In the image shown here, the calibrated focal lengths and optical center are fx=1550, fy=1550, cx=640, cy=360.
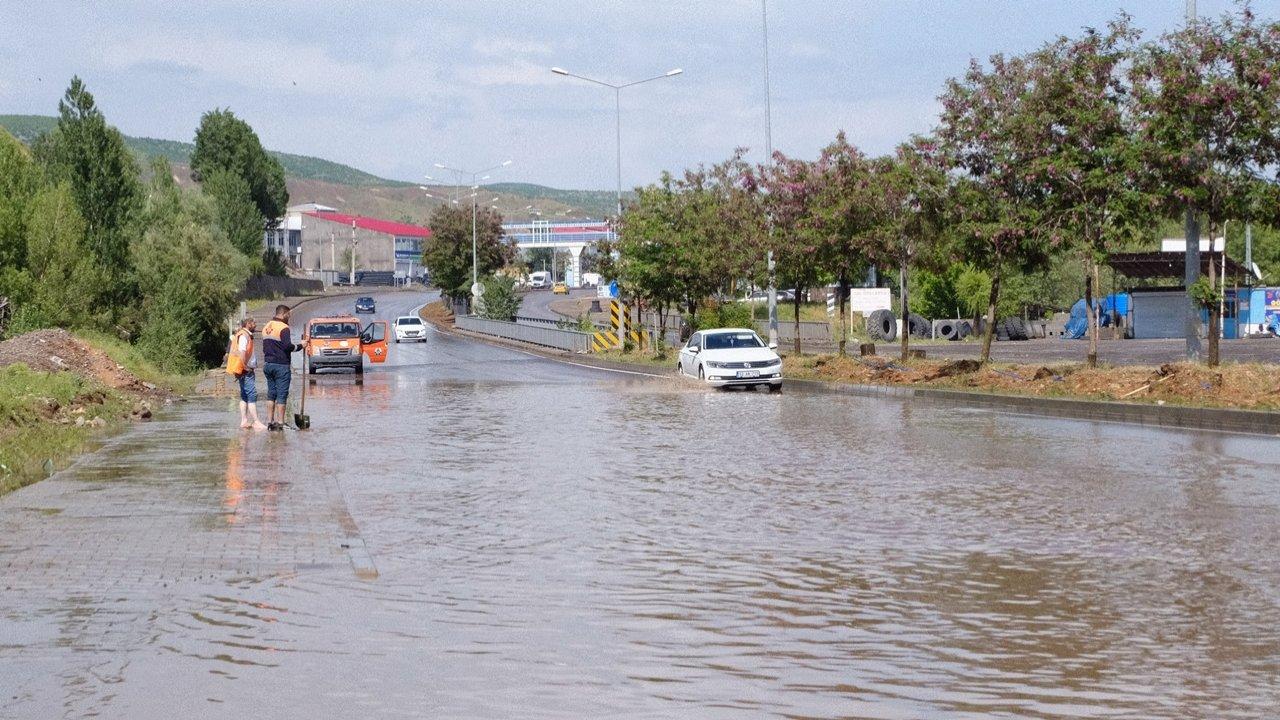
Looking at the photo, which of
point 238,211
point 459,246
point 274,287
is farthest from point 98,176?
point 274,287

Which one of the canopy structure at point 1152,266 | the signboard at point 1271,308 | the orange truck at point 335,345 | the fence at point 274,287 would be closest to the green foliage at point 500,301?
the fence at point 274,287

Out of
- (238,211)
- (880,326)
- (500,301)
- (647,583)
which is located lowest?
(647,583)

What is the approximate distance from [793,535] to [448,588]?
337 cm

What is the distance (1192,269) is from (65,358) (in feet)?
70.1

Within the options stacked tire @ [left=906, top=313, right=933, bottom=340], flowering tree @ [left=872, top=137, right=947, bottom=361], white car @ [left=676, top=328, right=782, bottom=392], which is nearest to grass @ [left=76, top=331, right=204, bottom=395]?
white car @ [left=676, top=328, right=782, bottom=392]

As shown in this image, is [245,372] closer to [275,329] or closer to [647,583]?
[275,329]

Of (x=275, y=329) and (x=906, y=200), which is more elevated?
(x=906, y=200)

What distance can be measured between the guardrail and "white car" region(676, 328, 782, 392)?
2440cm

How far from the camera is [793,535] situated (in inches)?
474

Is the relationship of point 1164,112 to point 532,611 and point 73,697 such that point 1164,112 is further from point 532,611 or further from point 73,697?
point 73,697

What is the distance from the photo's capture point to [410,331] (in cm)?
7962

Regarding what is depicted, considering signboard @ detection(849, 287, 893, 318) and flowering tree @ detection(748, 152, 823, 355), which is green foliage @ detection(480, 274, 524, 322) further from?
flowering tree @ detection(748, 152, 823, 355)

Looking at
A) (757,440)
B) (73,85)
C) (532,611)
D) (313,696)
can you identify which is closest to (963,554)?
(532,611)

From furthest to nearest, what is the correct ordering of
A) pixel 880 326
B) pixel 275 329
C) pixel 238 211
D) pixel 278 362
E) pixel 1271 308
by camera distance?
1. pixel 238 211
2. pixel 880 326
3. pixel 1271 308
4. pixel 275 329
5. pixel 278 362
